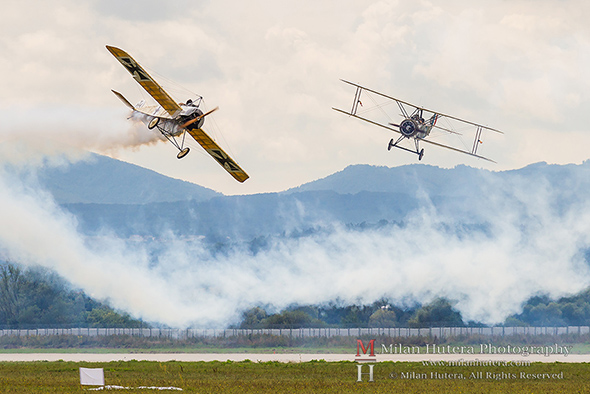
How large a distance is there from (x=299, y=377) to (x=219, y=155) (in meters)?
22.1

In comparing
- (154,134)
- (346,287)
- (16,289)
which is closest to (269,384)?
(154,134)

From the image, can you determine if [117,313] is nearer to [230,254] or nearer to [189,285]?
[189,285]

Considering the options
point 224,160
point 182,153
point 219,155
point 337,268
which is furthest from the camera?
point 337,268

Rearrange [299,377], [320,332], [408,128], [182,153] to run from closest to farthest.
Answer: [299,377] → [182,153] → [408,128] → [320,332]

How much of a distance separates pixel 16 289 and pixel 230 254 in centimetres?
2867

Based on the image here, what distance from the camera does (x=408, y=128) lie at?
74188mm

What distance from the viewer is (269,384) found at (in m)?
49.8

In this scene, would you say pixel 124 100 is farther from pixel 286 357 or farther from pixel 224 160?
pixel 286 357

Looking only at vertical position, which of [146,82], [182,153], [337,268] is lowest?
[337,268]

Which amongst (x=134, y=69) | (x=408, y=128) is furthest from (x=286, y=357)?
(x=134, y=69)

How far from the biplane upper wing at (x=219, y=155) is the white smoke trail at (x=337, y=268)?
85.6 feet

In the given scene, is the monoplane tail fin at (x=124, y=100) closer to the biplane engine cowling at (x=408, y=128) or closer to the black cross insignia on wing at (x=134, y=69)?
the black cross insignia on wing at (x=134, y=69)

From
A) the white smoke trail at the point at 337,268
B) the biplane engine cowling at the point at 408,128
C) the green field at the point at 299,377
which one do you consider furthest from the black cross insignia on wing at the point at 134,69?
the white smoke trail at the point at 337,268

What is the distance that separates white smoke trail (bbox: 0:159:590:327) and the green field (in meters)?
24.6
